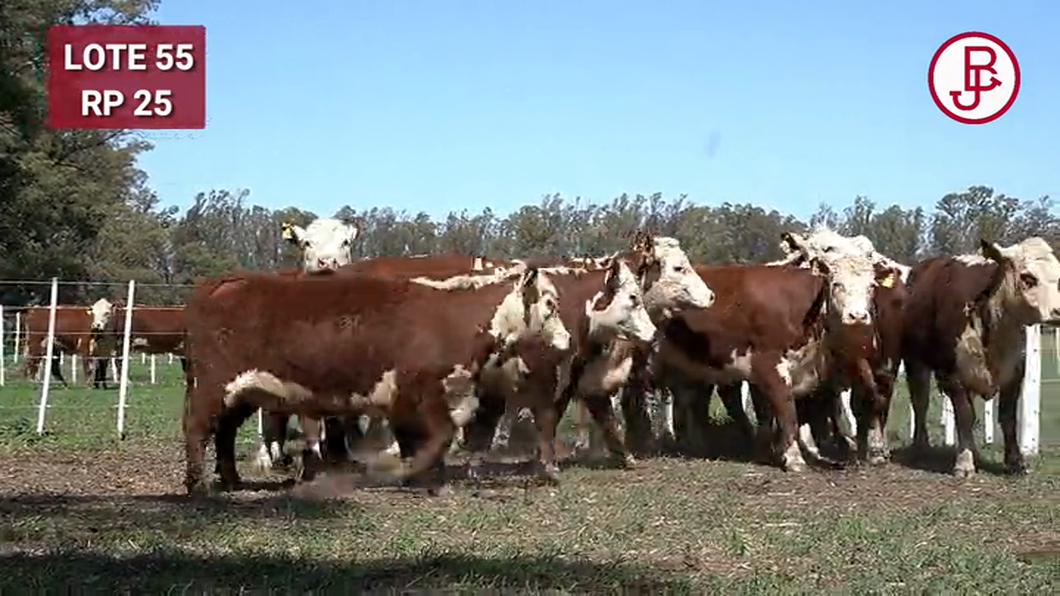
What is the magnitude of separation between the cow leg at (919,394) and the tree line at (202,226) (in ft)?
21.2

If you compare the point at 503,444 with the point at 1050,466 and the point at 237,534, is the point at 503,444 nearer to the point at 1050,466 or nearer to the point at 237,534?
the point at 1050,466

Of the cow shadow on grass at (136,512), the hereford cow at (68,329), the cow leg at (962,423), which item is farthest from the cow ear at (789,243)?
the hereford cow at (68,329)

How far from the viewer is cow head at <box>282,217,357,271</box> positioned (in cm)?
1396

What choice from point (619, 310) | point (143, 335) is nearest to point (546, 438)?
point (619, 310)

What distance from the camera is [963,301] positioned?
1334 cm

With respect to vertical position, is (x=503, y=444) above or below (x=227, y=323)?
below

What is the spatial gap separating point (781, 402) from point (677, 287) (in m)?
1.49

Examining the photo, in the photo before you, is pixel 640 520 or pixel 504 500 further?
pixel 504 500

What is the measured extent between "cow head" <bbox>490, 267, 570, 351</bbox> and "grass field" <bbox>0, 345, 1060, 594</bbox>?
1.21m

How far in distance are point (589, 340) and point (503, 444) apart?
1.78 metres

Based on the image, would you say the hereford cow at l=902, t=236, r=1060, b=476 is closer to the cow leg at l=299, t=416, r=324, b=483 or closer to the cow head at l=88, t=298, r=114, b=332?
the cow leg at l=299, t=416, r=324, b=483

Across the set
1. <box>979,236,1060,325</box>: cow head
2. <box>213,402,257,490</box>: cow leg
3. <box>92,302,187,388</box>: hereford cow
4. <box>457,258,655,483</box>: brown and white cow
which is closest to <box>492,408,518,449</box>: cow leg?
<box>457,258,655,483</box>: brown and white cow

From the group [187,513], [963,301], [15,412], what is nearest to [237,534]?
[187,513]

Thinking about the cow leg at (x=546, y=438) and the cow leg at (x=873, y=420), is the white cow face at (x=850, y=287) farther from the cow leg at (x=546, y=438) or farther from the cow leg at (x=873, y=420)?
the cow leg at (x=546, y=438)
